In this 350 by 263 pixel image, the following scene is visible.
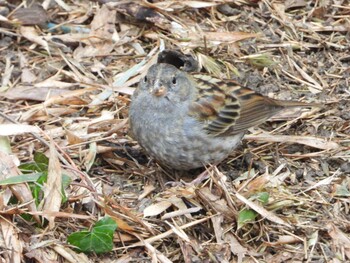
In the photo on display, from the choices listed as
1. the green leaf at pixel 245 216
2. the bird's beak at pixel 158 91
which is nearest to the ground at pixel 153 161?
the green leaf at pixel 245 216

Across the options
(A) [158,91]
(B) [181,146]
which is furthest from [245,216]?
(A) [158,91]

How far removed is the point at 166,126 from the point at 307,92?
1372 millimetres

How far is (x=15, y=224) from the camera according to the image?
202 inches

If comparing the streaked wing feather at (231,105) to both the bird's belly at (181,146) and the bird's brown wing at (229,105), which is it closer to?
the bird's brown wing at (229,105)

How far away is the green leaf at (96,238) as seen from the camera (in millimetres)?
5086

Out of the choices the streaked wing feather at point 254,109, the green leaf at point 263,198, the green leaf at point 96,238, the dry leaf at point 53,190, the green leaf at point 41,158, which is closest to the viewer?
the green leaf at point 96,238

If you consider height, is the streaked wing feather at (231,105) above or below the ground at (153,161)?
above

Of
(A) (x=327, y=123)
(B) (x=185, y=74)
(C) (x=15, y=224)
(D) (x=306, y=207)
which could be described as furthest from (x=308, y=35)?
(C) (x=15, y=224)

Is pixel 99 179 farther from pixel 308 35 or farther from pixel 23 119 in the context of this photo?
pixel 308 35

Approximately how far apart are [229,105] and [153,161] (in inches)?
25.9

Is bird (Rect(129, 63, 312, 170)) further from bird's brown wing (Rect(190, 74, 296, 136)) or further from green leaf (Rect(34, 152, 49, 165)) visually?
green leaf (Rect(34, 152, 49, 165))

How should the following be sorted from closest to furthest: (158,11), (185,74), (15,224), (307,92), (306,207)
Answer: (15,224)
(306,207)
(185,74)
(307,92)
(158,11)

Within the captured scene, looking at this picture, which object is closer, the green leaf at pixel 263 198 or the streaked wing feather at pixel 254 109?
the green leaf at pixel 263 198

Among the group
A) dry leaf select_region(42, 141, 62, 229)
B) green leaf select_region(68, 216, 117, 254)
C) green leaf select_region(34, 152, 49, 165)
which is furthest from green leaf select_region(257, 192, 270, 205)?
green leaf select_region(34, 152, 49, 165)
